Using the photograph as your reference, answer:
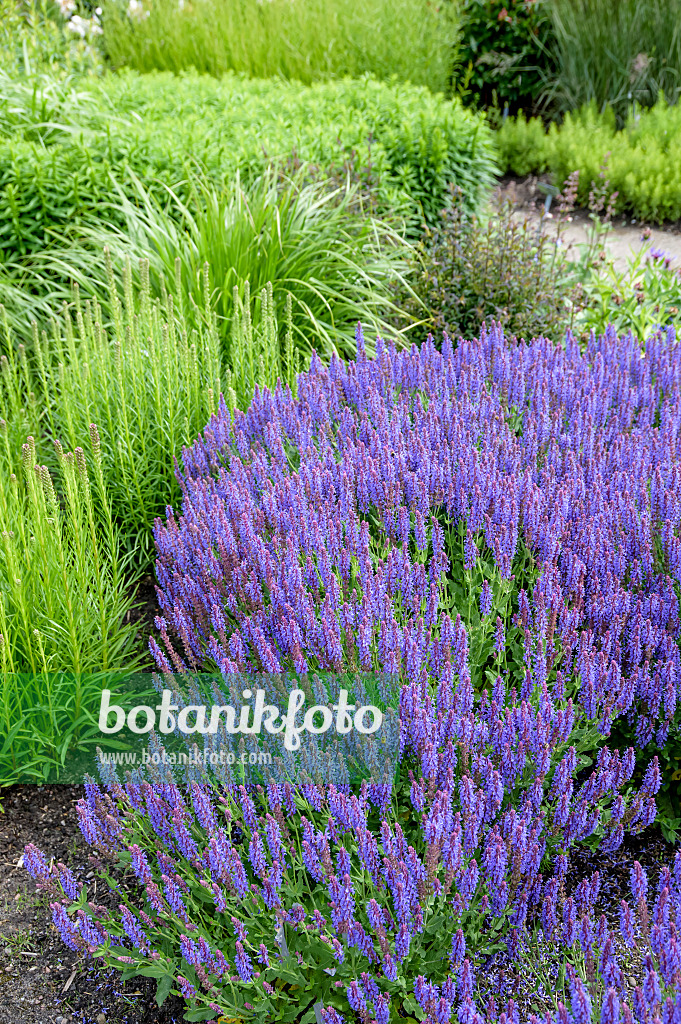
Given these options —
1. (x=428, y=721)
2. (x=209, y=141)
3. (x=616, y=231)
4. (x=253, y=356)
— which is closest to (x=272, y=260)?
(x=253, y=356)

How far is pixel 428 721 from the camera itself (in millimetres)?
1963

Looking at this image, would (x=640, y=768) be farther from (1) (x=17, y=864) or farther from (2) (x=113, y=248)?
(2) (x=113, y=248)

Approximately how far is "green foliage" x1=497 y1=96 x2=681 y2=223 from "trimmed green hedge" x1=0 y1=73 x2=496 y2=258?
5.53ft

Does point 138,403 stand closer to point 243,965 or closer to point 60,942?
point 60,942

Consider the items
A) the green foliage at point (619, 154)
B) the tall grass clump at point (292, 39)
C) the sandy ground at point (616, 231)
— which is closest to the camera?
the sandy ground at point (616, 231)

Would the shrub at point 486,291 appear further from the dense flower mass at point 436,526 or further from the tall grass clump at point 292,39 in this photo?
the tall grass clump at point 292,39

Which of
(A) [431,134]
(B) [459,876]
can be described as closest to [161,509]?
(B) [459,876]

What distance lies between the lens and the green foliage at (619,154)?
8211 mm

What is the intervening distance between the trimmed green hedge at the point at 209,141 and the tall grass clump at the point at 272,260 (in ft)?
1.08

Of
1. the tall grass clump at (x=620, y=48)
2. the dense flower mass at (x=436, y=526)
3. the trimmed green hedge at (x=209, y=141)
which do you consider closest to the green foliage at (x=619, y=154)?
the tall grass clump at (x=620, y=48)

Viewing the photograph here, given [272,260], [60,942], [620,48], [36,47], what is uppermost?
[36,47]

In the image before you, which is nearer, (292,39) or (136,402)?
(136,402)

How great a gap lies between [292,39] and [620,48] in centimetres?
378

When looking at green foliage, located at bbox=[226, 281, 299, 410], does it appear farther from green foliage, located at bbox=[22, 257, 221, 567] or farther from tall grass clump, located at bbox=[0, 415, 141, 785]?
tall grass clump, located at bbox=[0, 415, 141, 785]
